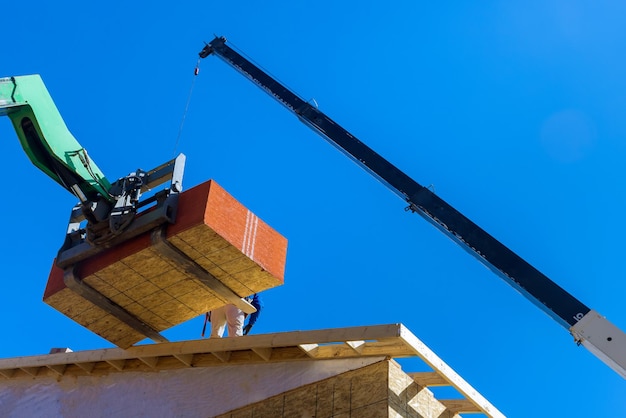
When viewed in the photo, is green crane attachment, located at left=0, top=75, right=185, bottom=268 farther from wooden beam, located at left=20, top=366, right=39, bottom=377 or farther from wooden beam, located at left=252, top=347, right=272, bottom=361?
wooden beam, located at left=20, top=366, right=39, bottom=377

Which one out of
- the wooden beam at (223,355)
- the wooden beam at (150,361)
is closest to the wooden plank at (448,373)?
the wooden beam at (223,355)

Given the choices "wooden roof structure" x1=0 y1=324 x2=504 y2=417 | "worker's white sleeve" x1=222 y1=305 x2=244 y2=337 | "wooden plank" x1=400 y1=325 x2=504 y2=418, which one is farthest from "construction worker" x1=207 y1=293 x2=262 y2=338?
"wooden plank" x1=400 y1=325 x2=504 y2=418

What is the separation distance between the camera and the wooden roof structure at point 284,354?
9.16 meters

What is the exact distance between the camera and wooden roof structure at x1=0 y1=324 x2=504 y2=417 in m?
9.16

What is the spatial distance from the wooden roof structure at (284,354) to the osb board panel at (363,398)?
21cm

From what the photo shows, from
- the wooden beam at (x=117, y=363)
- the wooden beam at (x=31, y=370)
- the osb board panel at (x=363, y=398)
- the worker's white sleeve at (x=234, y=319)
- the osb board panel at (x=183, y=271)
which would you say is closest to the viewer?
the osb board panel at (x=363, y=398)

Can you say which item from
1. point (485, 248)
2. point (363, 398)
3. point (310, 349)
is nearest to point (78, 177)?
point (310, 349)

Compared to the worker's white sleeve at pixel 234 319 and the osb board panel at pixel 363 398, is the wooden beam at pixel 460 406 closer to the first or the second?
the osb board panel at pixel 363 398

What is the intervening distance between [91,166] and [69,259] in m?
1.41

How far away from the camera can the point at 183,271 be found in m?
9.64

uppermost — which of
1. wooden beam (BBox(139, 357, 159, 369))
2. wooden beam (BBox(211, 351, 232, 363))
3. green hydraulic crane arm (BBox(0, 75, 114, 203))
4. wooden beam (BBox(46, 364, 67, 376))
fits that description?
green hydraulic crane arm (BBox(0, 75, 114, 203))

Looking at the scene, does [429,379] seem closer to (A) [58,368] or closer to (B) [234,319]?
(B) [234,319]

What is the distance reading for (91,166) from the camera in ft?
34.5

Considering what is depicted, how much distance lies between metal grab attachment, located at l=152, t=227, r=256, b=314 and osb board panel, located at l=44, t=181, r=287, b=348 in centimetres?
7
